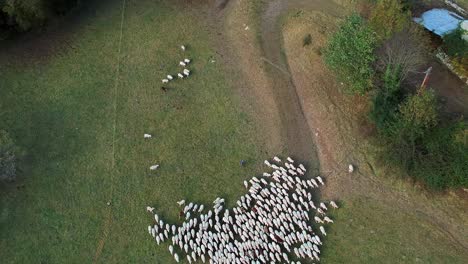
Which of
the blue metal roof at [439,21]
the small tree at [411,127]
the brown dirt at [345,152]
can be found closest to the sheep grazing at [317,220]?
the brown dirt at [345,152]

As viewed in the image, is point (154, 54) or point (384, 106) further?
point (154, 54)

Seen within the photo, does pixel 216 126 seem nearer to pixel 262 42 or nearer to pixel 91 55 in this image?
pixel 262 42

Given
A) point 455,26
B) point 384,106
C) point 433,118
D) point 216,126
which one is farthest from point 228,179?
point 455,26

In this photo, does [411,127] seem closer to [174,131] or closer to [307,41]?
[307,41]

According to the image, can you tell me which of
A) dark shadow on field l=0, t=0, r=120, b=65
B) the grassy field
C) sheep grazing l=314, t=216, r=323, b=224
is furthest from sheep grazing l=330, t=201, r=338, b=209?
dark shadow on field l=0, t=0, r=120, b=65

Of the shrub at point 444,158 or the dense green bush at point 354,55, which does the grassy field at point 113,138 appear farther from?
the shrub at point 444,158

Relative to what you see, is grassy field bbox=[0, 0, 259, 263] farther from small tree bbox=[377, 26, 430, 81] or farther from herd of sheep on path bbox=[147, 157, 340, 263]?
small tree bbox=[377, 26, 430, 81]
